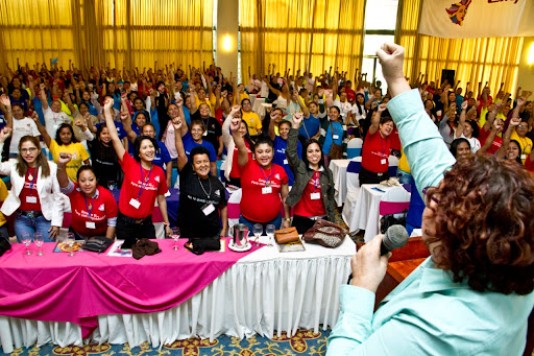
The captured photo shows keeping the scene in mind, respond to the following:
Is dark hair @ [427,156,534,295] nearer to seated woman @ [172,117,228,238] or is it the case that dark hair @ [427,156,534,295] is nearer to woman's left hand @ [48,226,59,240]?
seated woman @ [172,117,228,238]

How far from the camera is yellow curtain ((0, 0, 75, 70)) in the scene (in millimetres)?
14367

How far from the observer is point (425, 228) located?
2.77 ft

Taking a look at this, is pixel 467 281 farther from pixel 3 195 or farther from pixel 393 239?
pixel 3 195

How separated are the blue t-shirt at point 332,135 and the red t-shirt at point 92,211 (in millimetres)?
3896

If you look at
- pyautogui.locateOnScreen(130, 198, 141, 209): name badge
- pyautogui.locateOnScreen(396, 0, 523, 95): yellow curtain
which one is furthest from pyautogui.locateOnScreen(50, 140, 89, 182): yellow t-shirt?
pyautogui.locateOnScreen(396, 0, 523, 95): yellow curtain

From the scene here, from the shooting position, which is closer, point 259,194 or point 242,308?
point 242,308

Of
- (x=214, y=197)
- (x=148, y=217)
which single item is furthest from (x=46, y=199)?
(x=214, y=197)

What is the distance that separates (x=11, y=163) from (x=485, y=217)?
411 cm

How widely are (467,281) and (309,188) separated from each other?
324cm

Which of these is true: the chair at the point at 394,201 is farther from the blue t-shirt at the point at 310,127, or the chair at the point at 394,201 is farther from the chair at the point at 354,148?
the blue t-shirt at the point at 310,127

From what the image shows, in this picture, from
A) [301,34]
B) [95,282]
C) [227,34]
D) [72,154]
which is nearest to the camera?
[95,282]

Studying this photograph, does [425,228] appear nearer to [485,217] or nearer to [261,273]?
[485,217]

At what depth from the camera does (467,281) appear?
748 millimetres

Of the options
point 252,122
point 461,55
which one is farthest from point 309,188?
point 461,55
